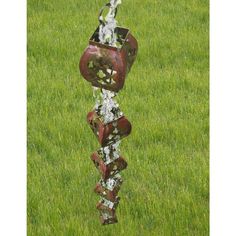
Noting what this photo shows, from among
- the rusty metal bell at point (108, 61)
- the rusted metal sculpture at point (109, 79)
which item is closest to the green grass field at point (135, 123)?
the rusted metal sculpture at point (109, 79)

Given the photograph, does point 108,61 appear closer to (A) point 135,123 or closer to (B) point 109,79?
(B) point 109,79

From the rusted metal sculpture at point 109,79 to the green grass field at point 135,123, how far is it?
0.49 metres

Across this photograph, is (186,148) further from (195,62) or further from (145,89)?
(195,62)

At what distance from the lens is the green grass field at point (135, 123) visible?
112 inches

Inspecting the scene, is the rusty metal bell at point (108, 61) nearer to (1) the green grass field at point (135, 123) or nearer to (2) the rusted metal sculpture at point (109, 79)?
(2) the rusted metal sculpture at point (109, 79)

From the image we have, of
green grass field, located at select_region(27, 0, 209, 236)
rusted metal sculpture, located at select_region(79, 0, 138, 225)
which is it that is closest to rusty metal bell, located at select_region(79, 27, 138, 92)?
rusted metal sculpture, located at select_region(79, 0, 138, 225)

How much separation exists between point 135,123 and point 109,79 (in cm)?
166

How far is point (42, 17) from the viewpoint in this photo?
5422 mm

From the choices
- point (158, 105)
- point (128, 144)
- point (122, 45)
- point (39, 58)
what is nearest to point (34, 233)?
point (128, 144)

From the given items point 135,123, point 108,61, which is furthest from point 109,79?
point 135,123

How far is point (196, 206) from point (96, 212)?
50cm

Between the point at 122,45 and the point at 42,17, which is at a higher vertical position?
the point at 122,45

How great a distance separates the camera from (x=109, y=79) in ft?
6.77

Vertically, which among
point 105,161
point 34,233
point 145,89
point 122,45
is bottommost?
point 34,233
